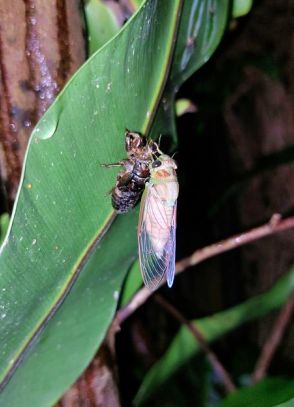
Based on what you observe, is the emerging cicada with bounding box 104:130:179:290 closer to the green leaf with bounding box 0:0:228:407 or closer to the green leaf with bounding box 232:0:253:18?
the green leaf with bounding box 0:0:228:407

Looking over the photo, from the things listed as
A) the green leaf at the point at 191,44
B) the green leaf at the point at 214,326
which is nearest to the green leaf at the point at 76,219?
the green leaf at the point at 191,44

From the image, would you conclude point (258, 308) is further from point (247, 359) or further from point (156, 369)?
point (247, 359)

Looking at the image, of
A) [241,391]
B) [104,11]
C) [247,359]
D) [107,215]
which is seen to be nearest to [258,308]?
[241,391]

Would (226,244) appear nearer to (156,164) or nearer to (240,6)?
(156,164)

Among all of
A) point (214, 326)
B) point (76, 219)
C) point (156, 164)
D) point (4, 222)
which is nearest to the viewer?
point (76, 219)

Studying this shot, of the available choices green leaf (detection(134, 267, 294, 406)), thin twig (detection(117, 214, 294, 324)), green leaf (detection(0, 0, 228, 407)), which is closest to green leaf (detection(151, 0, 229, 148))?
green leaf (detection(0, 0, 228, 407))

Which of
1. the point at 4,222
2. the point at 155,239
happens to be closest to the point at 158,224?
the point at 155,239
